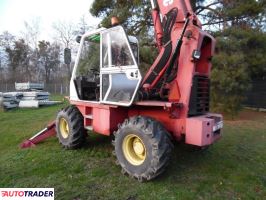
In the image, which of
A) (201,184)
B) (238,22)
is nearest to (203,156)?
(201,184)

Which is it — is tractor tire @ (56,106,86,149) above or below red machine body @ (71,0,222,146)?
below

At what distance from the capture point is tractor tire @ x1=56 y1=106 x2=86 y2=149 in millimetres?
5773

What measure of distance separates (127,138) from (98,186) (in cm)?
84

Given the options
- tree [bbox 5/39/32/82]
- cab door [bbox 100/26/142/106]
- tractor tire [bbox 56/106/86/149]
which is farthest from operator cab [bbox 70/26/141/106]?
tree [bbox 5/39/32/82]

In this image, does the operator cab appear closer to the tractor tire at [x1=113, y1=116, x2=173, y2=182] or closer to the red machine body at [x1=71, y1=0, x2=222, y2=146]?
the red machine body at [x1=71, y1=0, x2=222, y2=146]

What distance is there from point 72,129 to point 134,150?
63.1 inches

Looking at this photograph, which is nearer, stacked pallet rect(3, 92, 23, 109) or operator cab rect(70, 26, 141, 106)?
operator cab rect(70, 26, 141, 106)

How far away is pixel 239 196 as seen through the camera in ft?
13.2

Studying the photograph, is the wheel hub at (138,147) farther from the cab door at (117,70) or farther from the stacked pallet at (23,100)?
the stacked pallet at (23,100)

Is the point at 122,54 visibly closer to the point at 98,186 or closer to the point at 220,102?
the point at 98,186

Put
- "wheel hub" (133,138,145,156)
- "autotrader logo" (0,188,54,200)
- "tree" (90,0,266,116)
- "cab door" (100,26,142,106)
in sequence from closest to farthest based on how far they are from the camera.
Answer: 1. "autotrader logo" (0,188,54,200)
2. "wheel hub" (133,138,145,156)
3. "cab door" (100,26,142,106)
4. "tree" (90,0,266,116)

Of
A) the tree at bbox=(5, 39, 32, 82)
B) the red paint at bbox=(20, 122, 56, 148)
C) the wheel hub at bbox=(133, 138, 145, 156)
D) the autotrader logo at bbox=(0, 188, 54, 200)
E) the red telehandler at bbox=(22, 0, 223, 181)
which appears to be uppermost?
the tree at bbox=(5, 39, 32, 82)

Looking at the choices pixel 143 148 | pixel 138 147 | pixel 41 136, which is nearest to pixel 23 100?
pixel 41 136

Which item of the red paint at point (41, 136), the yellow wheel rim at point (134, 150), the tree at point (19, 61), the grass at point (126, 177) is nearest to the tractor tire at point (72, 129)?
Answer: the grass at point (126, 177)
